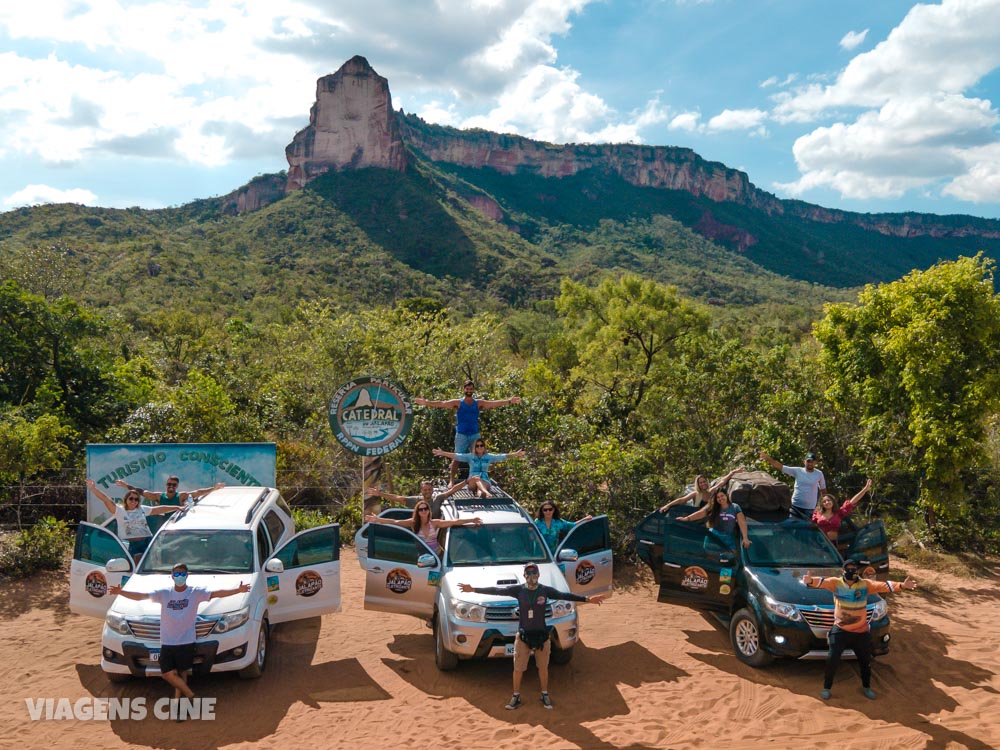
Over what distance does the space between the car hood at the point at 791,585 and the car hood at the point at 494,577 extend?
236 cm

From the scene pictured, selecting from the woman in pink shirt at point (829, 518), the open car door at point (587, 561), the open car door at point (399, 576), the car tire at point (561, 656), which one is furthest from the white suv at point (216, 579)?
the woman in pink shirt at point (829, 518)

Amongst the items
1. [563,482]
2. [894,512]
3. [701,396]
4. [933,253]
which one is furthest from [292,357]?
[933,253]

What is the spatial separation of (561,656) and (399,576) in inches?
84.1

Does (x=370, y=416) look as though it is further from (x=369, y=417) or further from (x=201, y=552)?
(x=201, y=552)

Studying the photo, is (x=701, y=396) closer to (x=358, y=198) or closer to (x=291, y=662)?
(x=291, y=662)

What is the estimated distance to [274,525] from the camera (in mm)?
8766

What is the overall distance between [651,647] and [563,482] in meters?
4.84

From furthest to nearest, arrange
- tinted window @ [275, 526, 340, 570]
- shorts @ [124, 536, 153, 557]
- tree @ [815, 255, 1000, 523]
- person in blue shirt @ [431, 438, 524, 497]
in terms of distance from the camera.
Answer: tree @ [815, 255, 1000, 523], person in blue shirt @ [431, 438, 524, 497], shorts @ [124, 536, 153, 557], tinted window @ [275, 526, 340, 570]

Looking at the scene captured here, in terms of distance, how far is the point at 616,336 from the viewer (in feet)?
81.5

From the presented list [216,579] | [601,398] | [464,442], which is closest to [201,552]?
[216,579]

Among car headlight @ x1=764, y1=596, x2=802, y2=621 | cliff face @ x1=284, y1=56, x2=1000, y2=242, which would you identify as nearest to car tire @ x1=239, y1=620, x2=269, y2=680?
car headlight @ x1=764, y1=596, x2=802, y2=621

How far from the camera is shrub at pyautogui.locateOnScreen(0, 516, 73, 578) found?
1060 cm

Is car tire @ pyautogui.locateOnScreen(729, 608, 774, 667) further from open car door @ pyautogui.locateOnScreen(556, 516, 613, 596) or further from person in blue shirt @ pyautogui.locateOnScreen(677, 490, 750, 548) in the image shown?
open car door @ pyautogui.locateOnScreen(556, 516, 613, 596)

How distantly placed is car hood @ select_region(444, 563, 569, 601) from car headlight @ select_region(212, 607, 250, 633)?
2.16 meters
